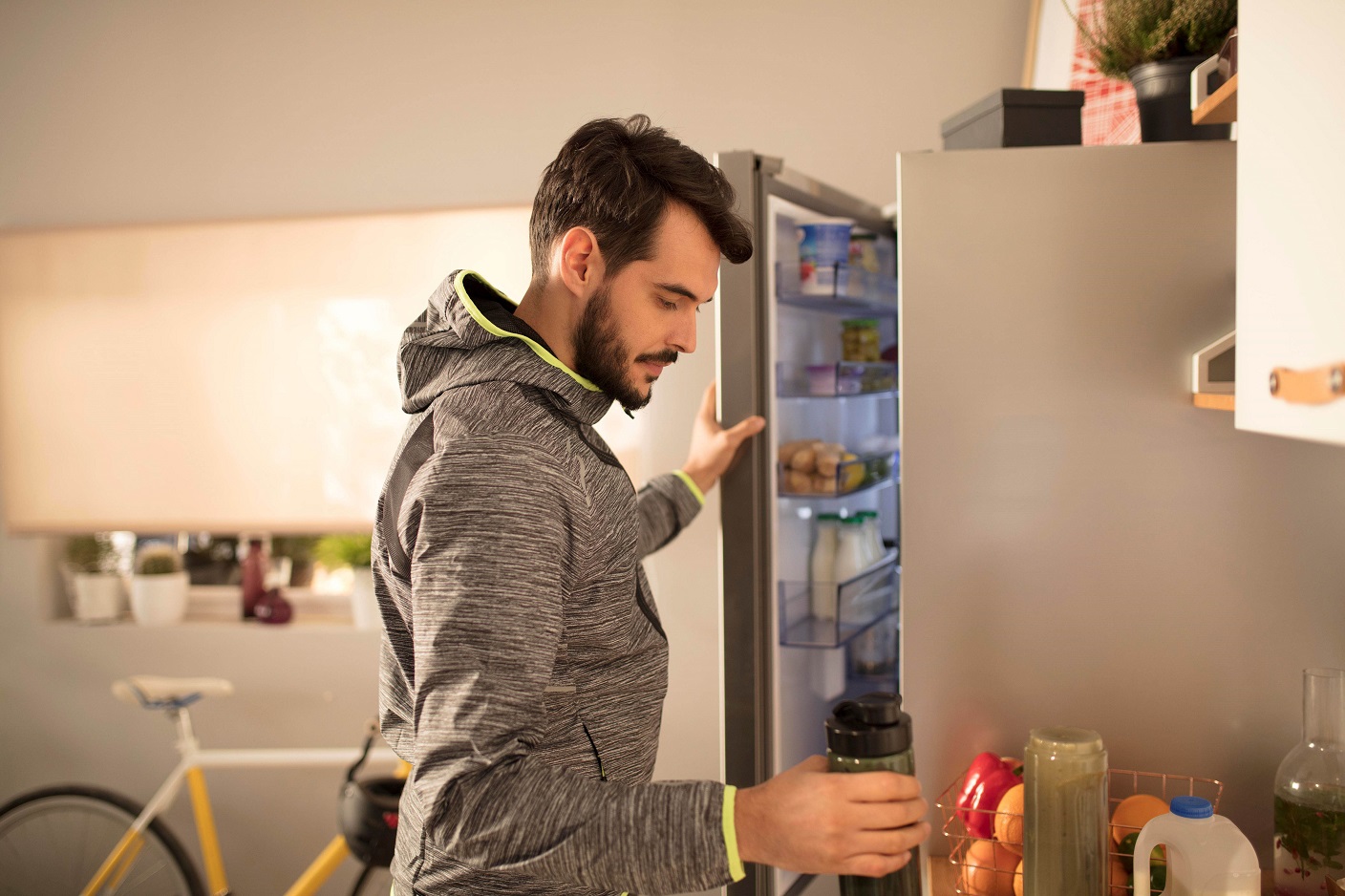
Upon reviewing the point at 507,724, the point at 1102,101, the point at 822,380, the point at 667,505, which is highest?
the point at 1102,101

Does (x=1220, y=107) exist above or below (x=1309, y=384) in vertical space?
above

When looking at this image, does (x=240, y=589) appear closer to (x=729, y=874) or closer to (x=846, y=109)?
(x=846, y=109)

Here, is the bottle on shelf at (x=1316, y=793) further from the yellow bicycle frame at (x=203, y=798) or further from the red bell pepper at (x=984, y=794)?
the yellow bicycle frame at (x=203, y=798)

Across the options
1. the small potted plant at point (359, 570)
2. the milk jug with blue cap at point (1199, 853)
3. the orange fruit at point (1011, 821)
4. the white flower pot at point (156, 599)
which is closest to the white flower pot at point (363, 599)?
the small potted plant at point (359, 570)

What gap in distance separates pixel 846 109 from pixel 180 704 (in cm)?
239

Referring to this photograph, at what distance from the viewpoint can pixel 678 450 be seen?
8.46 ft

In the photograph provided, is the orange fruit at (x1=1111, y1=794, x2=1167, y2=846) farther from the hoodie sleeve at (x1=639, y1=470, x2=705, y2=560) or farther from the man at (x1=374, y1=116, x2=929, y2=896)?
the hoodie sleeve at (x1=639, y1=470, x2=705, y2=560)

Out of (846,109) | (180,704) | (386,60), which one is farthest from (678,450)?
(180,704)

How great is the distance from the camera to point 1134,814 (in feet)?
3.96

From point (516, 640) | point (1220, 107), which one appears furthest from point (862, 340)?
point (516, 640)

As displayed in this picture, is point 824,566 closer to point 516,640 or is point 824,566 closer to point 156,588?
point 516,640

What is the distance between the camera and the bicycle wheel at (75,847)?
277 centimetres

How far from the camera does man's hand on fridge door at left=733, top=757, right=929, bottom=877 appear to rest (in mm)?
839

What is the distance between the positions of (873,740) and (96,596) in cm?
282
